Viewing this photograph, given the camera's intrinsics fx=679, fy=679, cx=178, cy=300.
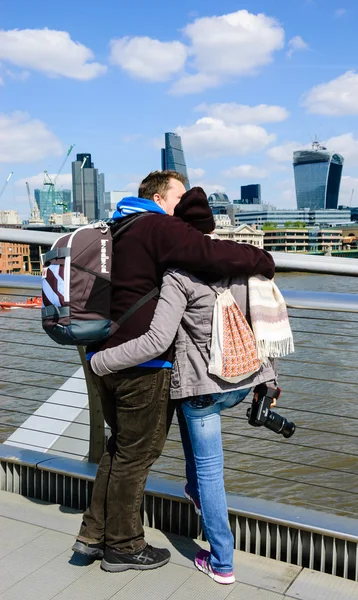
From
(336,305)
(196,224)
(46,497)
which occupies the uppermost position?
(196,224)

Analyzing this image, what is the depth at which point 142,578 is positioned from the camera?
212 centimetres

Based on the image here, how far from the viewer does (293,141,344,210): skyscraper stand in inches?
5999

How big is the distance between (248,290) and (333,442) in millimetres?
9369

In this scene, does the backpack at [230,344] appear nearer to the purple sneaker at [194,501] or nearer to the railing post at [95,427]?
the purple sneaker at [194,501]

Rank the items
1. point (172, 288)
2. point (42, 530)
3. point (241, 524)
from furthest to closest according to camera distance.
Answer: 1. point (42, 530)
2. point (241, 524)
3. point (172, 288)

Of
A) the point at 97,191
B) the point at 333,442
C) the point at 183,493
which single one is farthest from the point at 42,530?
the point at 97,191

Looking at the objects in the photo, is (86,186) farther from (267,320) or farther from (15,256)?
(267,320)

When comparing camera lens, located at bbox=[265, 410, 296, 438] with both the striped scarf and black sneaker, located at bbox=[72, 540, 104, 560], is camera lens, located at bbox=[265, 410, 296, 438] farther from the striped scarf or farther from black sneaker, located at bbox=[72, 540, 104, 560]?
black sneaker, located at bbox=[72, 540, 104, 560]

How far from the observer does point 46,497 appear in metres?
2.75

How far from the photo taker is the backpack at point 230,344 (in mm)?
1962

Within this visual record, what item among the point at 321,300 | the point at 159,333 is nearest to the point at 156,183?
the point at 159,333

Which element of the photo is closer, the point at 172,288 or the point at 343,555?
the point at 172,288

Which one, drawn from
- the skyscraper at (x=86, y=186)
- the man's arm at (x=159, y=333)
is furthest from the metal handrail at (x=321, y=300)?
the skyscraper at (x=86, y=186)

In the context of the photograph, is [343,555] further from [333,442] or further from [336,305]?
[333,442]
